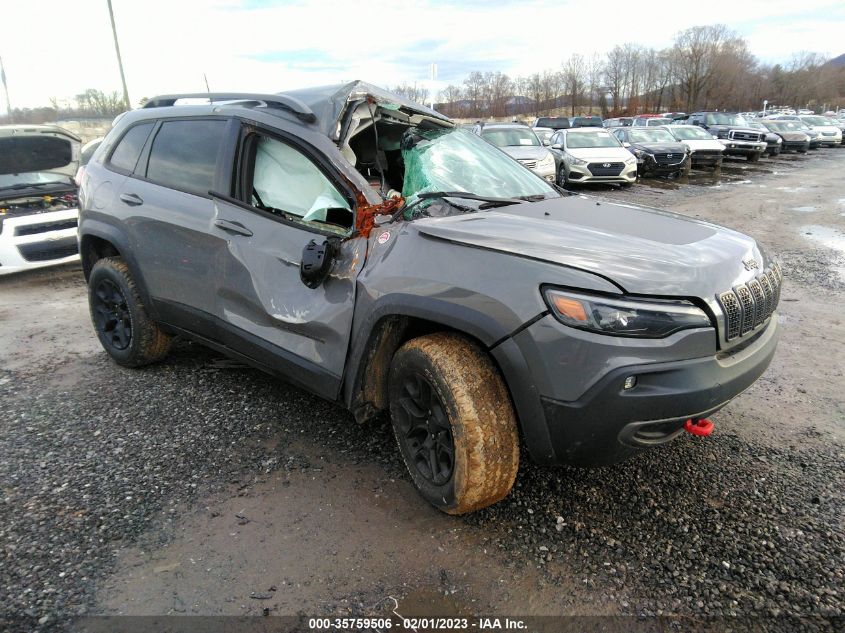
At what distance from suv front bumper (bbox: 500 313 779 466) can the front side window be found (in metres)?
1.32

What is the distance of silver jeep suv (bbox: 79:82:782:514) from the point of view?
216 centimetres

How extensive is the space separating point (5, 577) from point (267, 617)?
1.11m

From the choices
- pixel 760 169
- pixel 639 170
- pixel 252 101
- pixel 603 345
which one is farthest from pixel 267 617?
pixel 760 169

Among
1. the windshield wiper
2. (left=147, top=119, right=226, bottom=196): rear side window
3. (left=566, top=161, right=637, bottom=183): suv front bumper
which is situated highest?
(left=147, top=119, right=226, bottom=196): rear side window

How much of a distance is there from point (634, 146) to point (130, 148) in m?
17.5

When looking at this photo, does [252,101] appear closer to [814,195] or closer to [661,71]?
[814,195]

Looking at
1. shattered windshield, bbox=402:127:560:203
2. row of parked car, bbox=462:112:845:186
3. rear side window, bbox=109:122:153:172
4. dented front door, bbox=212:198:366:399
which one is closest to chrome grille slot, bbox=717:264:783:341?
shattered windshield, bbox=402:127:560:203

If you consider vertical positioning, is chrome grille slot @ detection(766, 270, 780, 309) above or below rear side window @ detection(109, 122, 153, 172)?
below

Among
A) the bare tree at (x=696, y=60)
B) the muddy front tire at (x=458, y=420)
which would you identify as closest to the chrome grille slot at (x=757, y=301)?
the muddy front tire at (x=458, y=420)

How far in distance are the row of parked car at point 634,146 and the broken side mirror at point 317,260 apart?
6235 millimetres

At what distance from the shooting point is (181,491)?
2.90 meters

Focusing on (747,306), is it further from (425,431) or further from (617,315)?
(425,431)

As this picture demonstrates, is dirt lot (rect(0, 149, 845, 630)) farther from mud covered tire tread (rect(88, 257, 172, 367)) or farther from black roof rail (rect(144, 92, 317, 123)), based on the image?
black roof rail (rect(144, 92, 317, 123))

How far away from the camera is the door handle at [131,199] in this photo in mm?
3864
